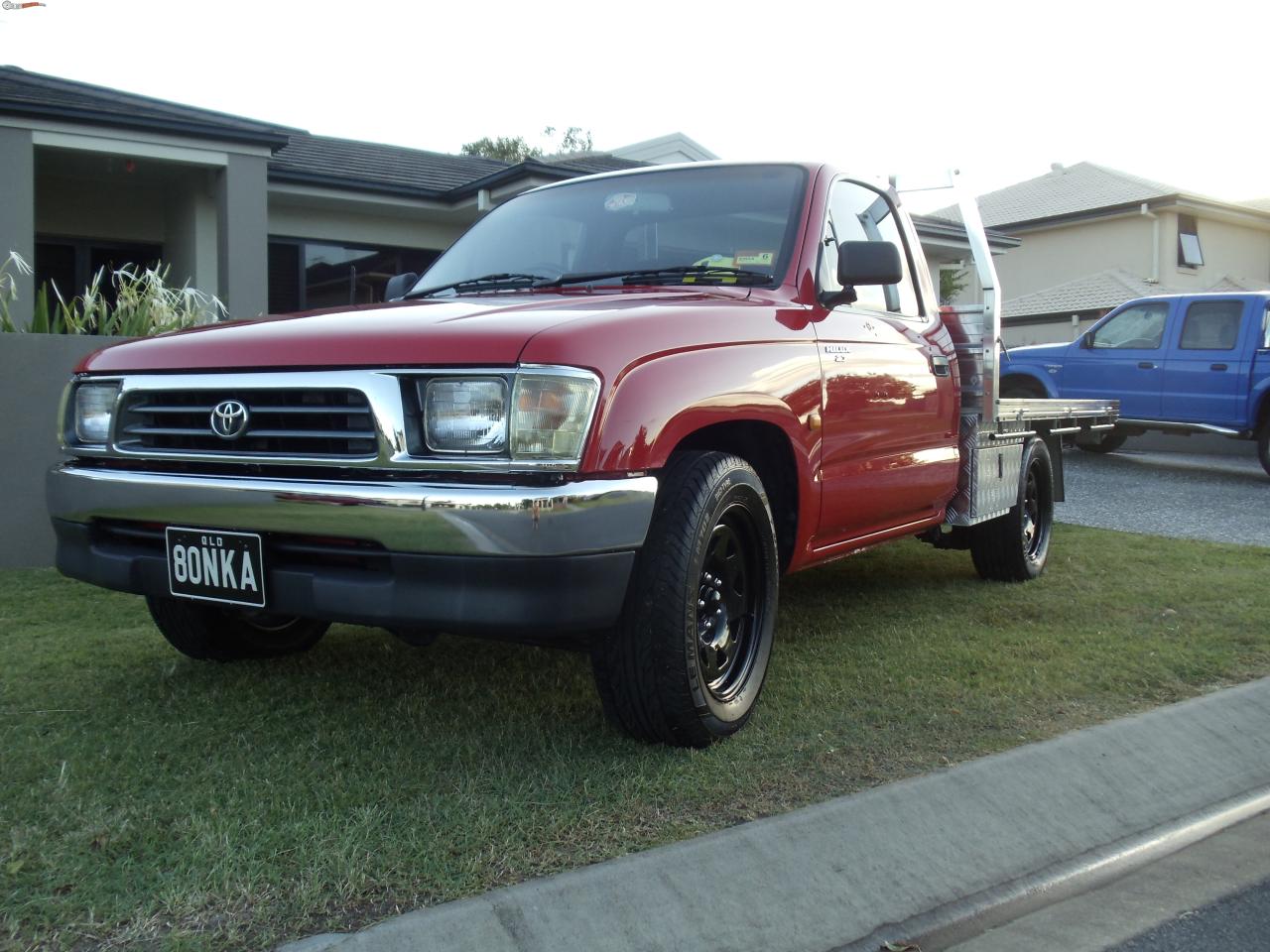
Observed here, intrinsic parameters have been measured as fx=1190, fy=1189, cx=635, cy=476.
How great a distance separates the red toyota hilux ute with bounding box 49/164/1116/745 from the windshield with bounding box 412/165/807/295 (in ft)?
0.04

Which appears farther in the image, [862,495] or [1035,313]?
[1035,313]

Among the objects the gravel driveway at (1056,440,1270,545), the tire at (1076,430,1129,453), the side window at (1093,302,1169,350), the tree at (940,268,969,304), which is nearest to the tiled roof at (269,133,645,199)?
the gravel driveway at (1056,440,1270,545)

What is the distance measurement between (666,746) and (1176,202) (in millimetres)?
26655

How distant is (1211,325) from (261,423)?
12196 millimetres

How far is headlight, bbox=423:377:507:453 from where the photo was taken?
2869mm

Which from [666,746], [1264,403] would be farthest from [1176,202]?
[666,746]

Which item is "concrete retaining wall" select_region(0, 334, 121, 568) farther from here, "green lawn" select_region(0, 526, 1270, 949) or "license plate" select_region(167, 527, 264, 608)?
"license plate" select_region(167, 527, 264, 608)

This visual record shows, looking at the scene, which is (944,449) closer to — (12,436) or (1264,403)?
(12,436)

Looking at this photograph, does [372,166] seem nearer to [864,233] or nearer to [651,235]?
[864,233]

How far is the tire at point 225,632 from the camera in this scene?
13.6ft

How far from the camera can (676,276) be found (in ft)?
13.4

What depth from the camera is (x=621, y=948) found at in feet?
8.14

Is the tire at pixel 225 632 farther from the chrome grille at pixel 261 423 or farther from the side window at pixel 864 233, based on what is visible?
the side window at pixel 864 233

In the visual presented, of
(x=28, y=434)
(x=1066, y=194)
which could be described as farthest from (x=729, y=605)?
(x=1066, y=194)
